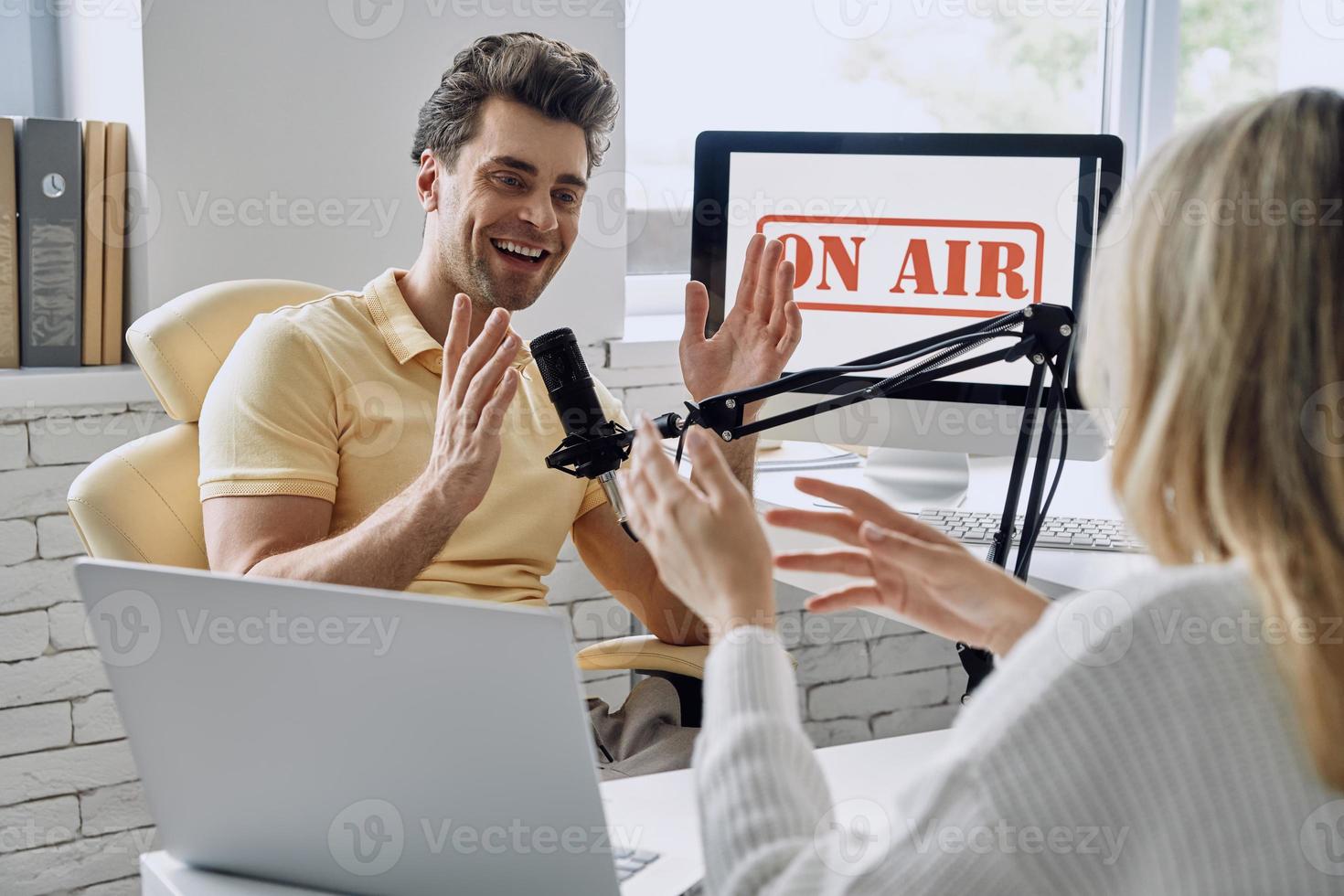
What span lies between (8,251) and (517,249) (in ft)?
2.46

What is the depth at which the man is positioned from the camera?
148cm

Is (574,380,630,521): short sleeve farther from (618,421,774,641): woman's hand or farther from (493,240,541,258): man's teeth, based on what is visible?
(618,421,774,641): woman's hand

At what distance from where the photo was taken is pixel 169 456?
1596 millimetres

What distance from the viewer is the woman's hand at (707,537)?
2.81 ft
